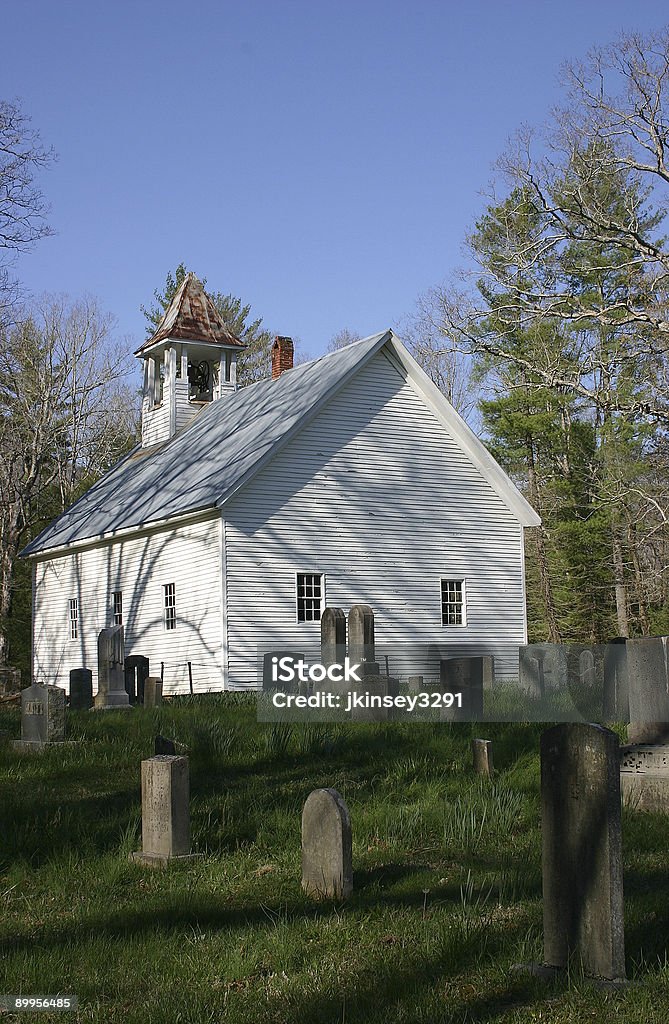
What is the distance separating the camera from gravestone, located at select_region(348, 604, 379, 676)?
18281mm

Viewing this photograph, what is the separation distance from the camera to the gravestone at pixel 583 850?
219 inches

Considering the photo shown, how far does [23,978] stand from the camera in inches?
231

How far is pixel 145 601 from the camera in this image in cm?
2655

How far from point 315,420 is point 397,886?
17609 mm

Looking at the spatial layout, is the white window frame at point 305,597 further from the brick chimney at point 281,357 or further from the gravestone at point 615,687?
the gravestone at point 615,687

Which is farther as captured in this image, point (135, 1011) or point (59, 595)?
point (59, 595)

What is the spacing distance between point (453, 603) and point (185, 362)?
11188mm

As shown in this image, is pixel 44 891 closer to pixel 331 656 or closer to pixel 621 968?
pixel 621 968

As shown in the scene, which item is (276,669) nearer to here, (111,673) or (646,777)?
(111,673)

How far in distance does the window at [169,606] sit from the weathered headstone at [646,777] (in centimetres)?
1604

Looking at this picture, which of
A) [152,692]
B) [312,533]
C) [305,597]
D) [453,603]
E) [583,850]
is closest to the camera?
[583,850]

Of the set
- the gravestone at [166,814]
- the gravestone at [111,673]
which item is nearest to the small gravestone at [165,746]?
the gravestone at [166,814]

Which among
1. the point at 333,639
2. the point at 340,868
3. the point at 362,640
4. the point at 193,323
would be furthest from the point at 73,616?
the point at 340,868

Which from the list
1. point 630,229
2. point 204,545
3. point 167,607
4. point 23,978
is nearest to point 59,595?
point 167,607
